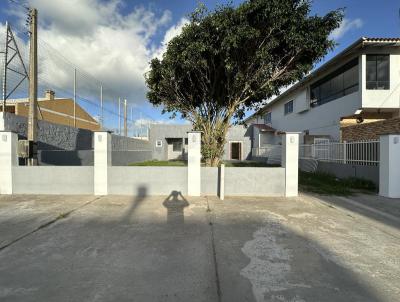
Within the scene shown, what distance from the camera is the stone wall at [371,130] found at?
10617mm

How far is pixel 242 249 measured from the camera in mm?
4367

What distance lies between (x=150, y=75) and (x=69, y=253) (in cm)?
900

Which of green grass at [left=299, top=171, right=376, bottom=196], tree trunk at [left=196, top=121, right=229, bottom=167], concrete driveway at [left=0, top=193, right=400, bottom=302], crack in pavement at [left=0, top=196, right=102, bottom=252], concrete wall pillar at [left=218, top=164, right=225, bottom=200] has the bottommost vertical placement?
concrete driveway at [left=0, top=193, right=400, bottom=302]

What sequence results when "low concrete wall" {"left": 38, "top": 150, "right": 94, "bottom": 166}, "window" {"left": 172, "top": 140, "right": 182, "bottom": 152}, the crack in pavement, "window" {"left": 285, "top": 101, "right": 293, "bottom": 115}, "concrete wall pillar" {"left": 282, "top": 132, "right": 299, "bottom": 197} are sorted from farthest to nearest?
1. "window" {"left": 172, "top": 140, "right": 182, "bottom": 152}
2. "window" {"left": 285, "top": 101, "right": 293, "bottom": 115}
3. "low concrete wall" {"left": 38, "top": 150, "right": 94, "bottom": 166}
4. "concrete wall pillar" {"left": 282, "top": 132, "right": 299, "bottom": 197}
5. the crack in pavement

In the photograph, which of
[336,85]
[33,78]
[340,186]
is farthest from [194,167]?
[336,85]

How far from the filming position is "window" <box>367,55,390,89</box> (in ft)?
47.9

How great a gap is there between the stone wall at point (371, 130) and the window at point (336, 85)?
10.7 ft

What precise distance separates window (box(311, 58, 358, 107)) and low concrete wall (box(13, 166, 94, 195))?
14.0 m

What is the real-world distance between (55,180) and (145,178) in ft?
9.03

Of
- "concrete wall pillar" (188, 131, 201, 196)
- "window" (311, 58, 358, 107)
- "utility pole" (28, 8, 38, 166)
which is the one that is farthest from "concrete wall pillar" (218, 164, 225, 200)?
"window" (311, 58, 358, 107)

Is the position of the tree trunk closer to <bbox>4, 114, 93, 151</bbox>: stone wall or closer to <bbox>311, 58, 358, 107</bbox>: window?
<bbox>4, 114, 93, 151</bbox>: stone wall

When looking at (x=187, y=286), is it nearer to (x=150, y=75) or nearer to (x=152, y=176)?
(x=152, y=176)

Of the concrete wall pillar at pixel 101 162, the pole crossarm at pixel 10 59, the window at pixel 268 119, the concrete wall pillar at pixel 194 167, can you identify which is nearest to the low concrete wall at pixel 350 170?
the concrete wall pillar at pixel 194 167

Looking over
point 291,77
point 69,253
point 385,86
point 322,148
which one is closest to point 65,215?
point 69,253
